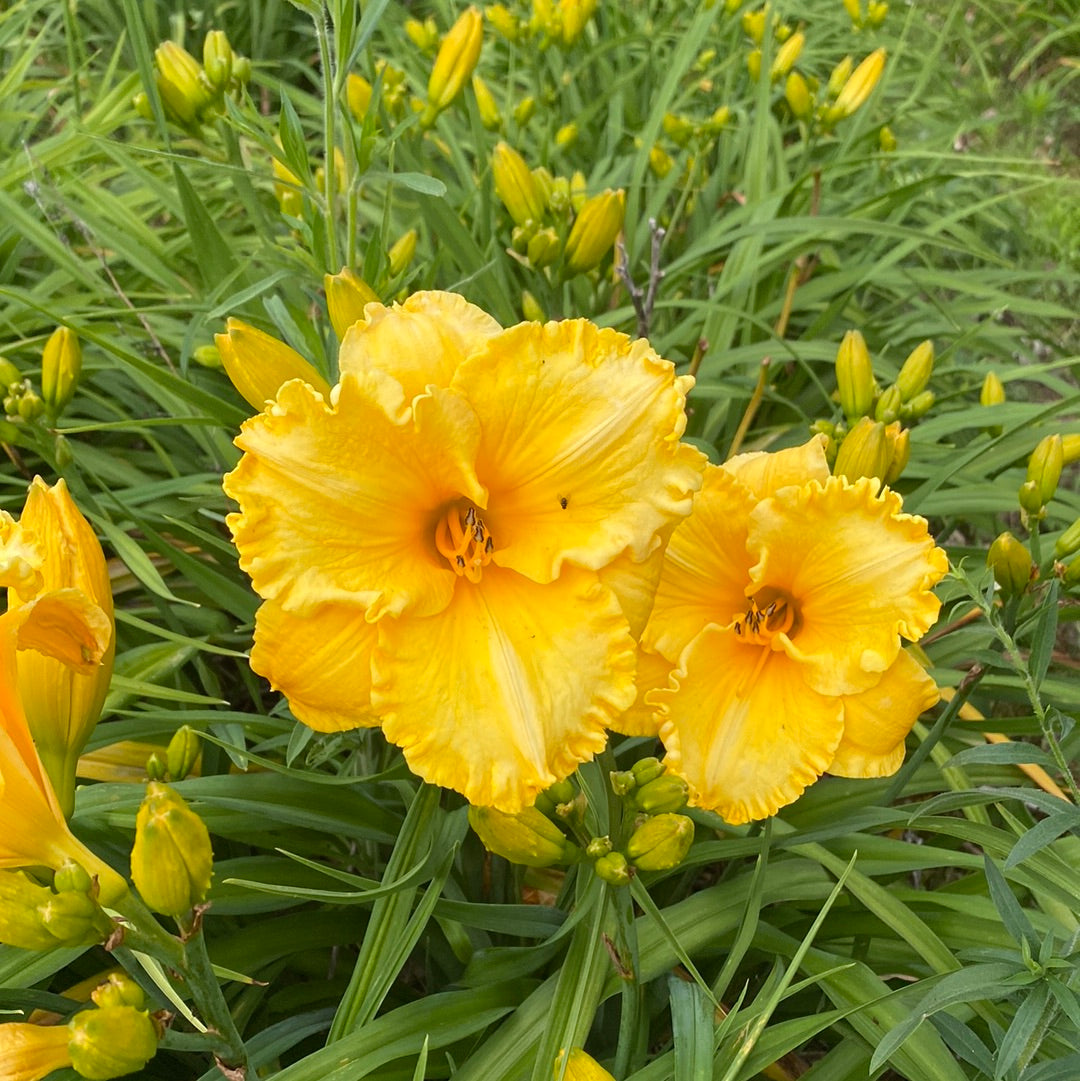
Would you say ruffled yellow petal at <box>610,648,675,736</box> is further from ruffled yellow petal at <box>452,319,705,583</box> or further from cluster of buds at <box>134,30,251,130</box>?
cluster of buds at <box>134,30,251,130</box>

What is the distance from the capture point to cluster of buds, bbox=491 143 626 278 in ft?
4.50

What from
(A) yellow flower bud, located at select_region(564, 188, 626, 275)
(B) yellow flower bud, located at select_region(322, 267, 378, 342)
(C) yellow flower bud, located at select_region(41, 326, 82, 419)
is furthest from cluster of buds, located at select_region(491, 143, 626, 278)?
(C) yellow flower bud, located at select_region(41, 326, 82, 419)

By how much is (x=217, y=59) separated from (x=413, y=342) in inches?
27.7

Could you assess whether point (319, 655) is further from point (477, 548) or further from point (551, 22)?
point (551, 22)

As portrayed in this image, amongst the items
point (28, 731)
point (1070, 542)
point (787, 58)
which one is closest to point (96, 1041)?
point (28, 731)

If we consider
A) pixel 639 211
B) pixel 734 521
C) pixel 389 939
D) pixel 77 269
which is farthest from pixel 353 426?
pixel 639 211

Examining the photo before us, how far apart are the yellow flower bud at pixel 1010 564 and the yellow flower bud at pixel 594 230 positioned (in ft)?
2.25

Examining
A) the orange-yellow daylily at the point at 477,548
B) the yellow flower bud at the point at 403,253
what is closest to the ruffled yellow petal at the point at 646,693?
the orange-yellow daylily at the point at 477,548

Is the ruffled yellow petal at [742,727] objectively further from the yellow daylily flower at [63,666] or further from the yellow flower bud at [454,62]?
the yellow flower bud at [454,62]

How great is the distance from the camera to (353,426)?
2.60 ft

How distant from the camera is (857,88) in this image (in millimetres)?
1926

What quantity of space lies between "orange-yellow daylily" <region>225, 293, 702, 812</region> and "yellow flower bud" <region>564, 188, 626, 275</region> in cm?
57

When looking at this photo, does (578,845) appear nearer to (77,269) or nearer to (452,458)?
(452,458)

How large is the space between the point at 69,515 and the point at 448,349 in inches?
15.0
